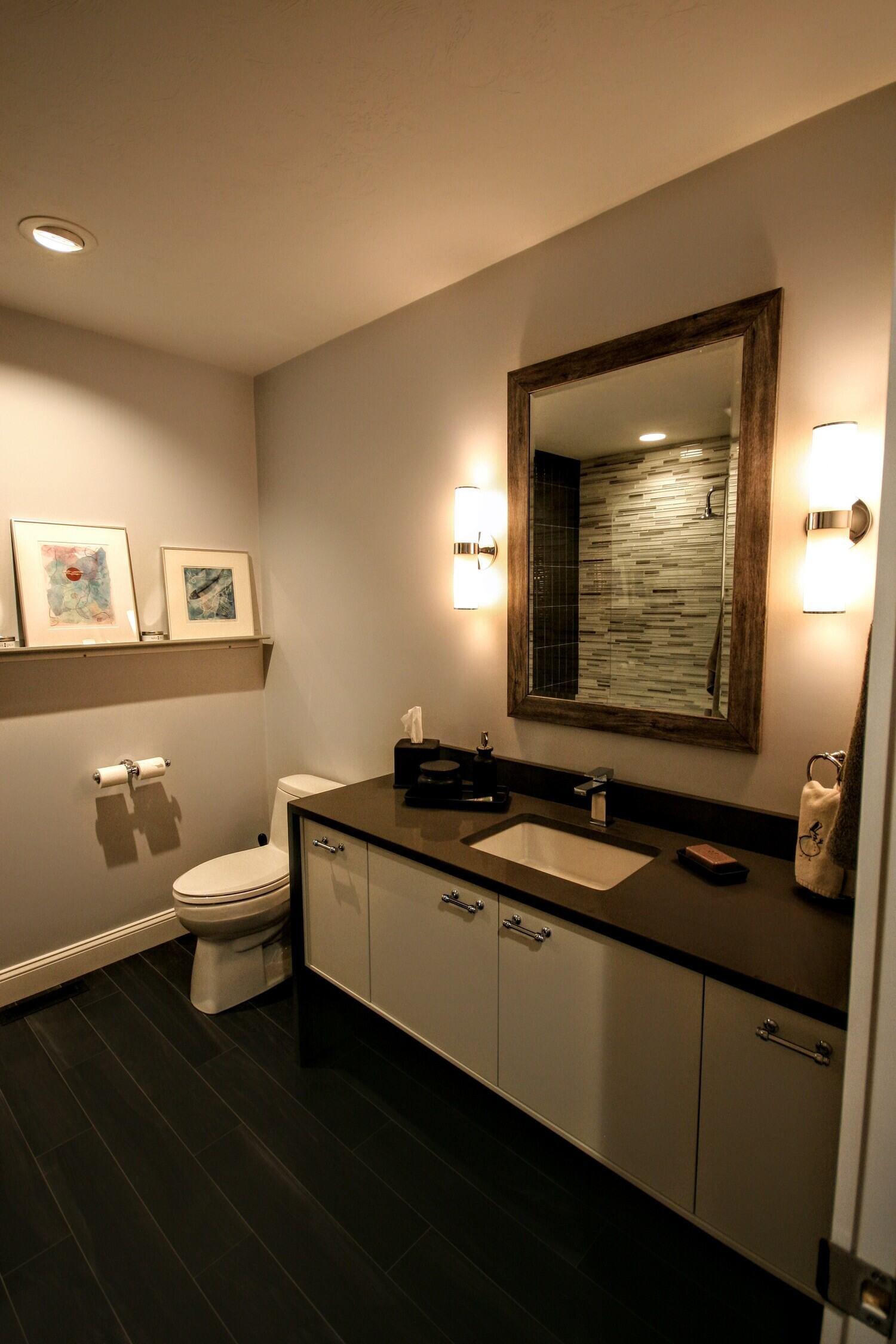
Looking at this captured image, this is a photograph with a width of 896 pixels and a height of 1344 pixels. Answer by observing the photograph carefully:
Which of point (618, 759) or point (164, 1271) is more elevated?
point (618, 759)

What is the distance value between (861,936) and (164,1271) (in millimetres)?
1756

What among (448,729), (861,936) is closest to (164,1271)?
(448,729)

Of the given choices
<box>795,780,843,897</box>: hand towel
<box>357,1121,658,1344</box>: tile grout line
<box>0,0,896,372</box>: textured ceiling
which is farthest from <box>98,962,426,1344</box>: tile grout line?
<box>0,0,896,372</box>: textured ceiling

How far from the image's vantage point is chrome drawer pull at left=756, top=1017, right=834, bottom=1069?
1020mm

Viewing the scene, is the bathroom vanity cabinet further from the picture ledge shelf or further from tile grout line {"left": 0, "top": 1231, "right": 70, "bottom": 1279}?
the picture ledge shelf

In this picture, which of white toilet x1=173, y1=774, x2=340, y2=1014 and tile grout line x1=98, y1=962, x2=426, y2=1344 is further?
white toilet x1=173, y1=774, x2=340, y2=1014

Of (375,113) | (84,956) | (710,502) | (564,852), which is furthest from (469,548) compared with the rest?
(84,956)

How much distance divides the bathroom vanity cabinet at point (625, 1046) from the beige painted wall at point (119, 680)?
4.60ft

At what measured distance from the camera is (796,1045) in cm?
105

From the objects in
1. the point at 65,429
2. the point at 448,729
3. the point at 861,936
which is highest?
the point at 65,429

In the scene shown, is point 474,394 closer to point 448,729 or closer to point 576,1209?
point 448,729

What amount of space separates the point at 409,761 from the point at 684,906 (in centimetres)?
108

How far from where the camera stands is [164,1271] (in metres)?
1.45

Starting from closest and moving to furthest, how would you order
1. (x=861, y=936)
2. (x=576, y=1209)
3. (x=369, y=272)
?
(x=861, y=936) < (x=576, y=1209) < (x=369, y=272)
